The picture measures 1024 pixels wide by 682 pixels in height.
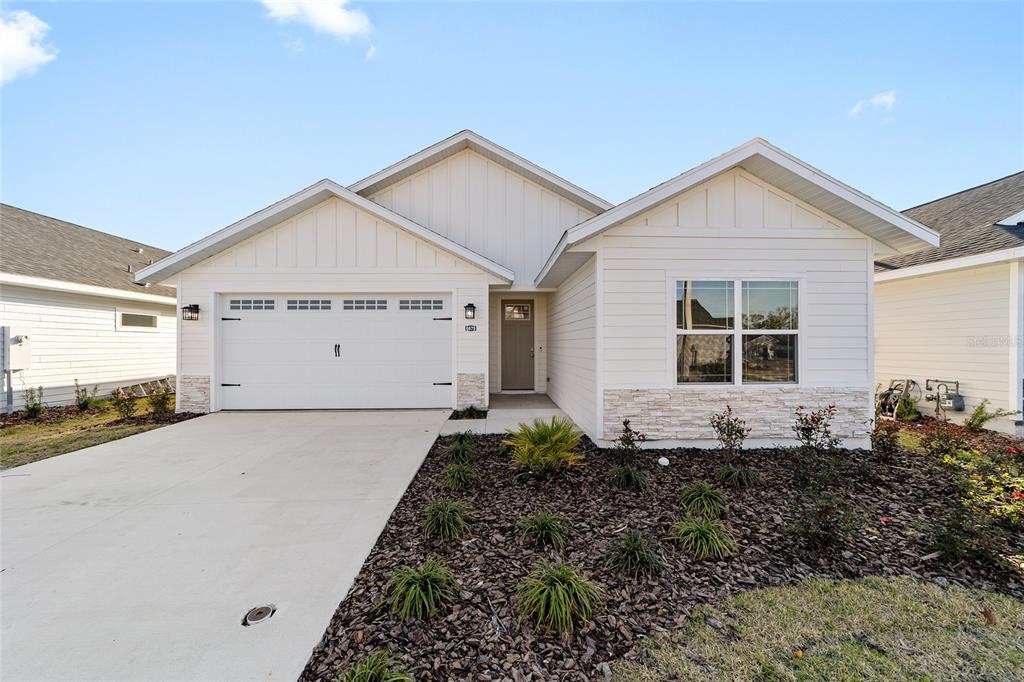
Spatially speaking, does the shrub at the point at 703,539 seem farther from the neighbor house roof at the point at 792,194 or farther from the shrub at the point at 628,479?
the neighbor house roof at the point at 792,194

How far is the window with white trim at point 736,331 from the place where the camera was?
615 cm

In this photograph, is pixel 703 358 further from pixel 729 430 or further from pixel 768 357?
pixel 729 430

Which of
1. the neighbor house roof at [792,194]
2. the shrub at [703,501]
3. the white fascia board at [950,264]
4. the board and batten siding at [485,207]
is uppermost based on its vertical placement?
the board and batten siding at [485,207]

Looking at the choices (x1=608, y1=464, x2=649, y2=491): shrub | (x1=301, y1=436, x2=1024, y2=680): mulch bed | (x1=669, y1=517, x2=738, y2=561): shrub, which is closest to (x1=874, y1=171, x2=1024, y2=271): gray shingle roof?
(x1=301, y1=436, x2=1024, y2=680): mulch bed

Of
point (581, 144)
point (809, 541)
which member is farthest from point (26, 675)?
point (581, 144)

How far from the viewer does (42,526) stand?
3762mm

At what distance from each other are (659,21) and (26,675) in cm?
1136

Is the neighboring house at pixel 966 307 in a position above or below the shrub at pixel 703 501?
above

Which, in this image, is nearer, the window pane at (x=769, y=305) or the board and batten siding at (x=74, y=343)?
the window pane at (x=769, y=305)

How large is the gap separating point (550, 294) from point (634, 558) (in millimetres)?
8484

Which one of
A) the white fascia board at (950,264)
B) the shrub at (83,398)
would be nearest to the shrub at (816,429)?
the white fascia board at (950,264)

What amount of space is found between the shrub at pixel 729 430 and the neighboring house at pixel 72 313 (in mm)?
13261

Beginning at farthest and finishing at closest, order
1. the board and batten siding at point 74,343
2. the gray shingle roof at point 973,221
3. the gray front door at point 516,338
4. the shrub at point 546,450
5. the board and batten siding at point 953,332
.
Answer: the gray front door at point 516,338
the board and batten siding at point 74,343
the gray shingle roof at point 973,221
the board and batten siding at point 953,332
the shrub at point 546,450

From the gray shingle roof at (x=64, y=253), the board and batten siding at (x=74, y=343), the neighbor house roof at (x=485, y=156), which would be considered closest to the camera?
the board and batten siding at (x=74, y=343)
